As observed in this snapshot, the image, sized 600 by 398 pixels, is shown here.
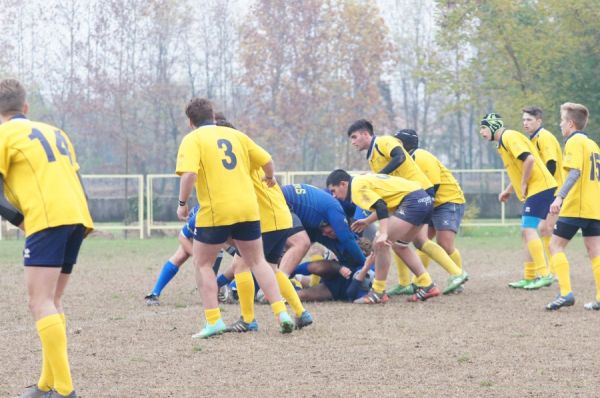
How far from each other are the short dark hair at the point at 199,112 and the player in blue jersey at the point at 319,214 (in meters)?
2.51

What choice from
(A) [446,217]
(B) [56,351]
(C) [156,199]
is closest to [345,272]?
(A) [446,217]

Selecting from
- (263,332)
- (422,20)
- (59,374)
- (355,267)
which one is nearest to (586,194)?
(355,267)

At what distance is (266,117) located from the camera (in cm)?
3572

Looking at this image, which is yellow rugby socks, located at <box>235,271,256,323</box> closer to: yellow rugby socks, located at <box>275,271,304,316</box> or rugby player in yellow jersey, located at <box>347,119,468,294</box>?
yellow rugby socks, located at <box>275,271,304,316</box>

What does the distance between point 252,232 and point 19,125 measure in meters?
2.63

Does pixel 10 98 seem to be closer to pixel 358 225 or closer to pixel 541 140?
pixel 358 225

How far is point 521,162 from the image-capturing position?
1145cm

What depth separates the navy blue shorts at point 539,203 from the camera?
451 inches

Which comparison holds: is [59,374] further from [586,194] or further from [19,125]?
[586,194]

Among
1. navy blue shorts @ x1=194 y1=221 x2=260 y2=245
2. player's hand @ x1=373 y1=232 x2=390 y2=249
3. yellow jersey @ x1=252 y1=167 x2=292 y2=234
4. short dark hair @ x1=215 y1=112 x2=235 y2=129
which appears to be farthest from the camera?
player's hand @ x1=373 y1=232 x2=390 y2=249

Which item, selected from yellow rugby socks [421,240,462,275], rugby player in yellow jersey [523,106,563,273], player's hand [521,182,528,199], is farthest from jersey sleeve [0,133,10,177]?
rugby player in yellow jersey [523,106,563,273]

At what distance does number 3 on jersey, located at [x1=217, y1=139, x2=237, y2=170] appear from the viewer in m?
7.64

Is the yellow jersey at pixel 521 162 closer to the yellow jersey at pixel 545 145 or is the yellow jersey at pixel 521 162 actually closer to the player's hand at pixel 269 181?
the yellow jersey at pixel 545 145

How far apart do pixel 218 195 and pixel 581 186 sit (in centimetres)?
379
